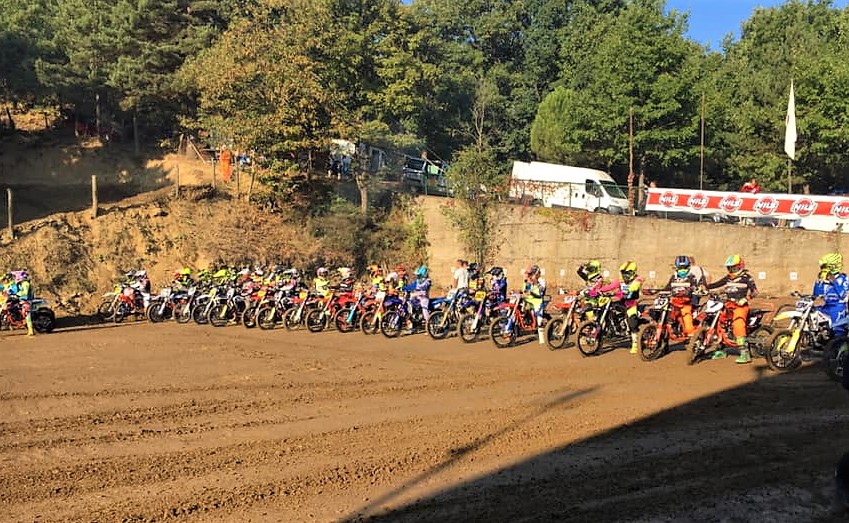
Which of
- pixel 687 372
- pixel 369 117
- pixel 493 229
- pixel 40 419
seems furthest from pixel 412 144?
pixel 40 419

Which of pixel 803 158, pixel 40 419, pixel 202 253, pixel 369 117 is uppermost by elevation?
pixel 369 117

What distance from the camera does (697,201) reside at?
20.3m

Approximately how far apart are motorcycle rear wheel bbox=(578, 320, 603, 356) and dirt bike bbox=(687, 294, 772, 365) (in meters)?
1.59

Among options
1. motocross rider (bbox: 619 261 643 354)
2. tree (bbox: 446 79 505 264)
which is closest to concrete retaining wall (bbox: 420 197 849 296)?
tree (bbox: 446 79 505 264)

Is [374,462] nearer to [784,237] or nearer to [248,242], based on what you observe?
[784,237]

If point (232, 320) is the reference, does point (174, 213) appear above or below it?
above

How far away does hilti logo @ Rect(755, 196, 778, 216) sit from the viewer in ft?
62.1

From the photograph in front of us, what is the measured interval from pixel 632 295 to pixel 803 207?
9.19 meters

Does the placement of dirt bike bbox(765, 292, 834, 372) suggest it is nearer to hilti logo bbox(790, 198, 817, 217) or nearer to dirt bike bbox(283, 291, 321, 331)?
hilti logo bbox(790, 198, 817, 217)

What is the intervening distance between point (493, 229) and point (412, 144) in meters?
6.85

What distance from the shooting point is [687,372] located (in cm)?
1077

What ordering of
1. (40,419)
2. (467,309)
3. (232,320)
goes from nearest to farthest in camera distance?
(40,419) → (467,309) → (232,320)

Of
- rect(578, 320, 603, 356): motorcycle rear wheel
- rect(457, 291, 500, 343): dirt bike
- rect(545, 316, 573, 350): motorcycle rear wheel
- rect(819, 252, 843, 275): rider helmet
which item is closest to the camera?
rect(819, 252, 843, 275): rider helmet

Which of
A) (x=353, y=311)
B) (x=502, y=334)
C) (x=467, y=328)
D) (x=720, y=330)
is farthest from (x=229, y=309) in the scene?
(x=720, y=330)
